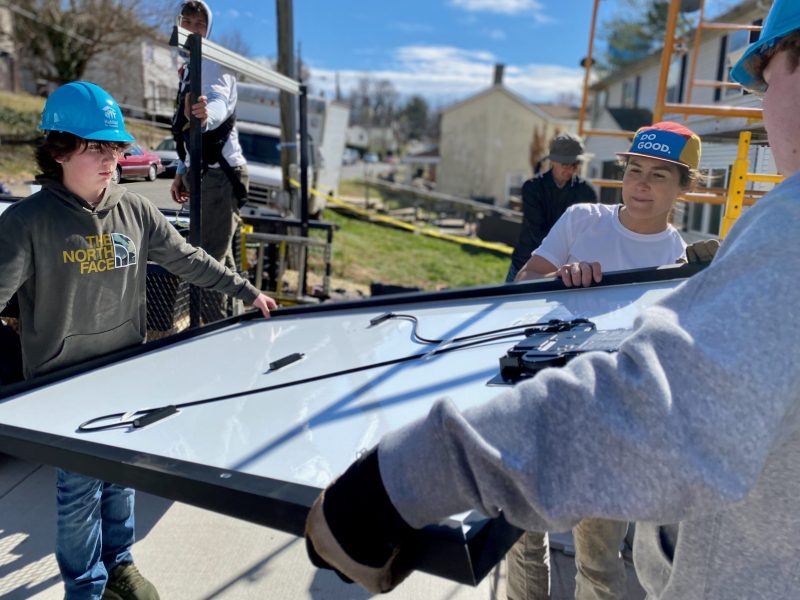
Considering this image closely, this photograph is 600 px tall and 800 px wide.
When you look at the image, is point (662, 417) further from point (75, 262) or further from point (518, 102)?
point (518, 102)

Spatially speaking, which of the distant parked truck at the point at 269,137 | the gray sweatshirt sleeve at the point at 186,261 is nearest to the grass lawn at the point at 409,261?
the distant parked truck at the point at 269,137

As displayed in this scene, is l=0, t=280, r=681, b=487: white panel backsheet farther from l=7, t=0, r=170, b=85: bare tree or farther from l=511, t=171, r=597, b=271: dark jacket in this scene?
l=7, t=0, r=170, b=85: bare tree

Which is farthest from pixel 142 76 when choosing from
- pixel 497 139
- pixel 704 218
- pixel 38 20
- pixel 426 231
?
pixel 497 139

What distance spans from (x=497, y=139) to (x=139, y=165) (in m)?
41.8

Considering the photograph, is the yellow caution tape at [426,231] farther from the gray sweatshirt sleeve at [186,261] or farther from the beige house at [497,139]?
the beige house at [497,139]

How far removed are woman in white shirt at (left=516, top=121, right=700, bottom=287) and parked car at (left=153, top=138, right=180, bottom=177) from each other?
2319mm

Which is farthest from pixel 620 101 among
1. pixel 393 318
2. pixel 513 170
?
pixel 393 318

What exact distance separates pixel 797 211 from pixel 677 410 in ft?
0.94

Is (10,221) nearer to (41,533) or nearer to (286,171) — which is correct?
(41,533)

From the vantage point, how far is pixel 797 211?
0.76 meters

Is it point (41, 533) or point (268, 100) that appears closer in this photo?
point (41, 533)

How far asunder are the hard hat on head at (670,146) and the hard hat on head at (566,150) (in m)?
2.08

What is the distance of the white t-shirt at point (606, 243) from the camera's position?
2.81 m

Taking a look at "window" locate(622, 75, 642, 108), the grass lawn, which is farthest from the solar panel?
"window" locate(622, 75, 642, 108)
